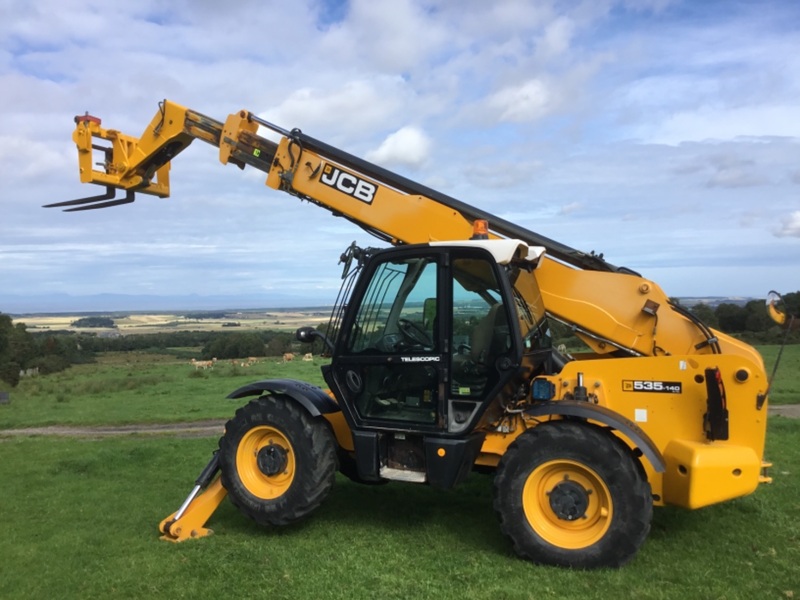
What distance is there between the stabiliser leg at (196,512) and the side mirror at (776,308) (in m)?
5.41

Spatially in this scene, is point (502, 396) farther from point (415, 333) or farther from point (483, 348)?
point (415, 333)

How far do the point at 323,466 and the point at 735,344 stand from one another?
3977 mm

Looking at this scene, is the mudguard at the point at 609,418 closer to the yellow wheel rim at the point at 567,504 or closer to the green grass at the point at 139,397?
the yellow wheel rim at the point at 567,504

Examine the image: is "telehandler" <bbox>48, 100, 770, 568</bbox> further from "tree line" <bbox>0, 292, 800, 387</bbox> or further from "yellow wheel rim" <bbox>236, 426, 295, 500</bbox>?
"tree line" <bbox>0, 292, 800, 387</bbox>

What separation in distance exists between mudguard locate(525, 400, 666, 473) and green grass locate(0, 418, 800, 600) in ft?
2.92

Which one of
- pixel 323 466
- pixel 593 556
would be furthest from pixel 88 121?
pixel 593 556

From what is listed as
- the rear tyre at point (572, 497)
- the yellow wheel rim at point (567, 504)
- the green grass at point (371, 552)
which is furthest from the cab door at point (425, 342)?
the green grass at point (371, 552)

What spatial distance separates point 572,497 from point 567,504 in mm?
73

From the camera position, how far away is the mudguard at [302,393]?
6367mm

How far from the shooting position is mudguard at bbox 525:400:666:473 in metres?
5.18

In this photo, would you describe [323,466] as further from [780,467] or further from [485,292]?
[780,467]

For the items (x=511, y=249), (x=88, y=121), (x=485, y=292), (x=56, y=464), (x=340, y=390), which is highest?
(x=88, y=121)

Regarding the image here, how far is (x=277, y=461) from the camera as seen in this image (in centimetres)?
643

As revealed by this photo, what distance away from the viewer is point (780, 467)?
8.41 meters
